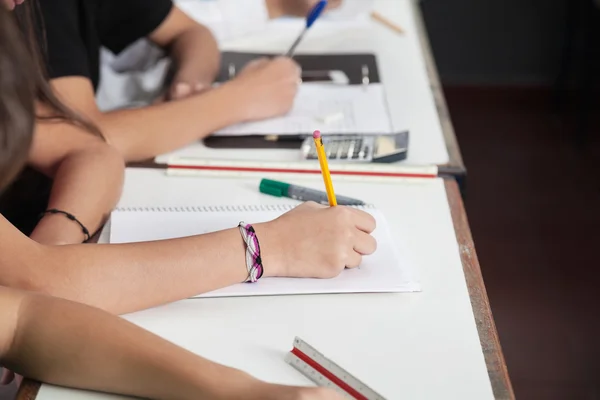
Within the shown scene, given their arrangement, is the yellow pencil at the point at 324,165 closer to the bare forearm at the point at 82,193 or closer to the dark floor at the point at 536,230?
the bare forearm at the point at 82,193

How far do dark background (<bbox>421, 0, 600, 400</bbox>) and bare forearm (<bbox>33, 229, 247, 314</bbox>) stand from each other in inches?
43.0

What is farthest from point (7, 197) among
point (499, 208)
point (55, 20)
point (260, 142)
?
point (499, 208)

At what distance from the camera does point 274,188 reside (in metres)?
1.14

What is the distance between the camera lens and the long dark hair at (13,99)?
26.5 inches

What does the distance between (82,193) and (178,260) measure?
0.22m

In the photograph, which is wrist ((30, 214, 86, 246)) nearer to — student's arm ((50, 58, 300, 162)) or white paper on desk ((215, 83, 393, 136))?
student's arm ((50, 58, 300, 162))

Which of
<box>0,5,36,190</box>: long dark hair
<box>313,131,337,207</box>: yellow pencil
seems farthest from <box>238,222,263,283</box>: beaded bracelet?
<box>0,5,36,190</box>: long dark hair

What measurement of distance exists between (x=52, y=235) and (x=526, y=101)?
8.28ft

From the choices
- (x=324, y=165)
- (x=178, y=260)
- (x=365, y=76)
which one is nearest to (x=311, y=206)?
(x=324, y=165)

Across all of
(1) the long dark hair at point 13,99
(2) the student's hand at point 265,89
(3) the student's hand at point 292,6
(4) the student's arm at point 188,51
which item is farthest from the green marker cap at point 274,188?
(3) the student's hand at point 292,6

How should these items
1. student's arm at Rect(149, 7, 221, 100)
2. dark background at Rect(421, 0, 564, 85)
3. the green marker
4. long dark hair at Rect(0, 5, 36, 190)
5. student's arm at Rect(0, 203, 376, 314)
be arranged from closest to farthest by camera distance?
long dark hair at Rect(0, 5, 36, 190) < student's arm at Rect(0, 203, 376, 314) < the green marker < student's arm at Rect(149, 7, 221, 100) < dark background at Rect(421, 0, 564, 85)

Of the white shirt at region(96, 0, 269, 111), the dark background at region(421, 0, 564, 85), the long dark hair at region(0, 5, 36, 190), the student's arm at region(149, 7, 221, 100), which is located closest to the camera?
the long dark hair at region(0, 5, 36, 190)

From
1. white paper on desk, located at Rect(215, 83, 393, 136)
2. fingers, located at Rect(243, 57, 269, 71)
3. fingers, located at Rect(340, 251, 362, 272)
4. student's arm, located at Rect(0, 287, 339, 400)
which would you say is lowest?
student's arm, located at Rect(0, 287, 339, 400)

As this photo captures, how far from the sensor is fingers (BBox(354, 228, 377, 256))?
0.97 m
